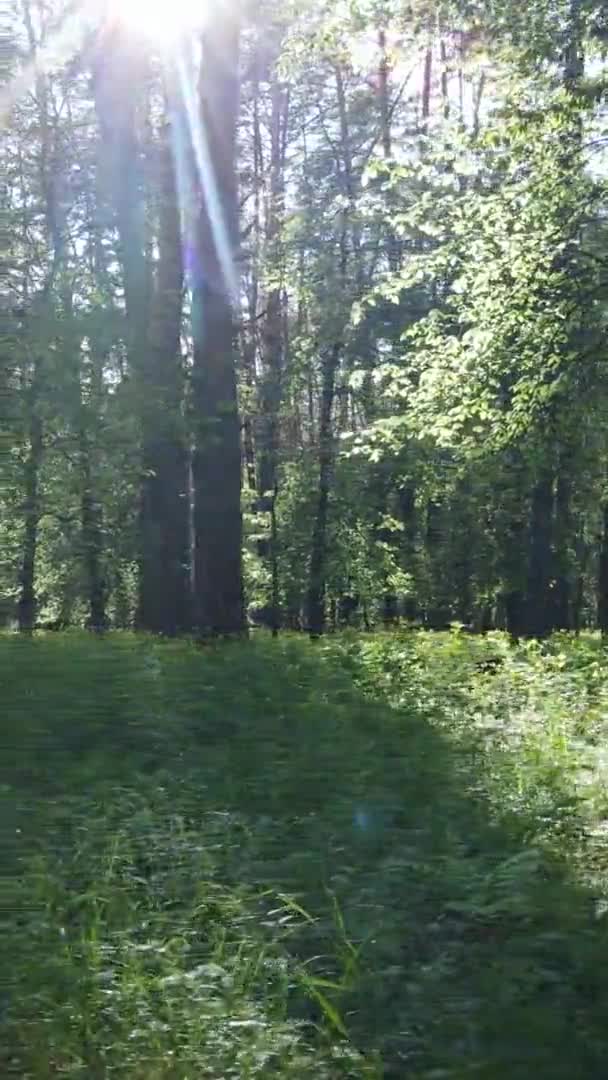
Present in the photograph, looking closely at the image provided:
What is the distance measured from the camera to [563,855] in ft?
17.2

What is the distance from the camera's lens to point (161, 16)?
14.5 m

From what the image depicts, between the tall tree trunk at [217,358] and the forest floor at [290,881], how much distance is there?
4292 mm

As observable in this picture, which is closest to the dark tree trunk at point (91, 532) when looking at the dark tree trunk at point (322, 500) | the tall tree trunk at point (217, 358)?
the tall tree trunk at point (217, 358)

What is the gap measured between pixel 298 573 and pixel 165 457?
12306 millimetres

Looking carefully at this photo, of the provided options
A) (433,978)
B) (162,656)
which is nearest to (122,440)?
(162,656)

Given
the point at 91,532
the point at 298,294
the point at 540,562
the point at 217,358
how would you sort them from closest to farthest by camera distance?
the point at 217,358, the point at 91,532, the point at 540,562, the point at 298,294

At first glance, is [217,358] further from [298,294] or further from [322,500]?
[322,500]

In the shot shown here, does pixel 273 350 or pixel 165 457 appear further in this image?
pixel 273 350

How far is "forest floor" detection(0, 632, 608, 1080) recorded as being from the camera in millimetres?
3529

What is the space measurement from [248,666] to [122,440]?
578 centimetres

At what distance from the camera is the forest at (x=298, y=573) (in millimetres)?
3873

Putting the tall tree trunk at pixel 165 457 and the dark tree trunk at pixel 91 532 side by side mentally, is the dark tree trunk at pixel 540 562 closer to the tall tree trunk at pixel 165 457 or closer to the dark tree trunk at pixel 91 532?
the tall tree trunk at pixel 165 457

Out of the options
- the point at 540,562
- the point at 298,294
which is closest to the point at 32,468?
the point at 298,294

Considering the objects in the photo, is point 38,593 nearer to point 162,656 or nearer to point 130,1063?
point 162,656
